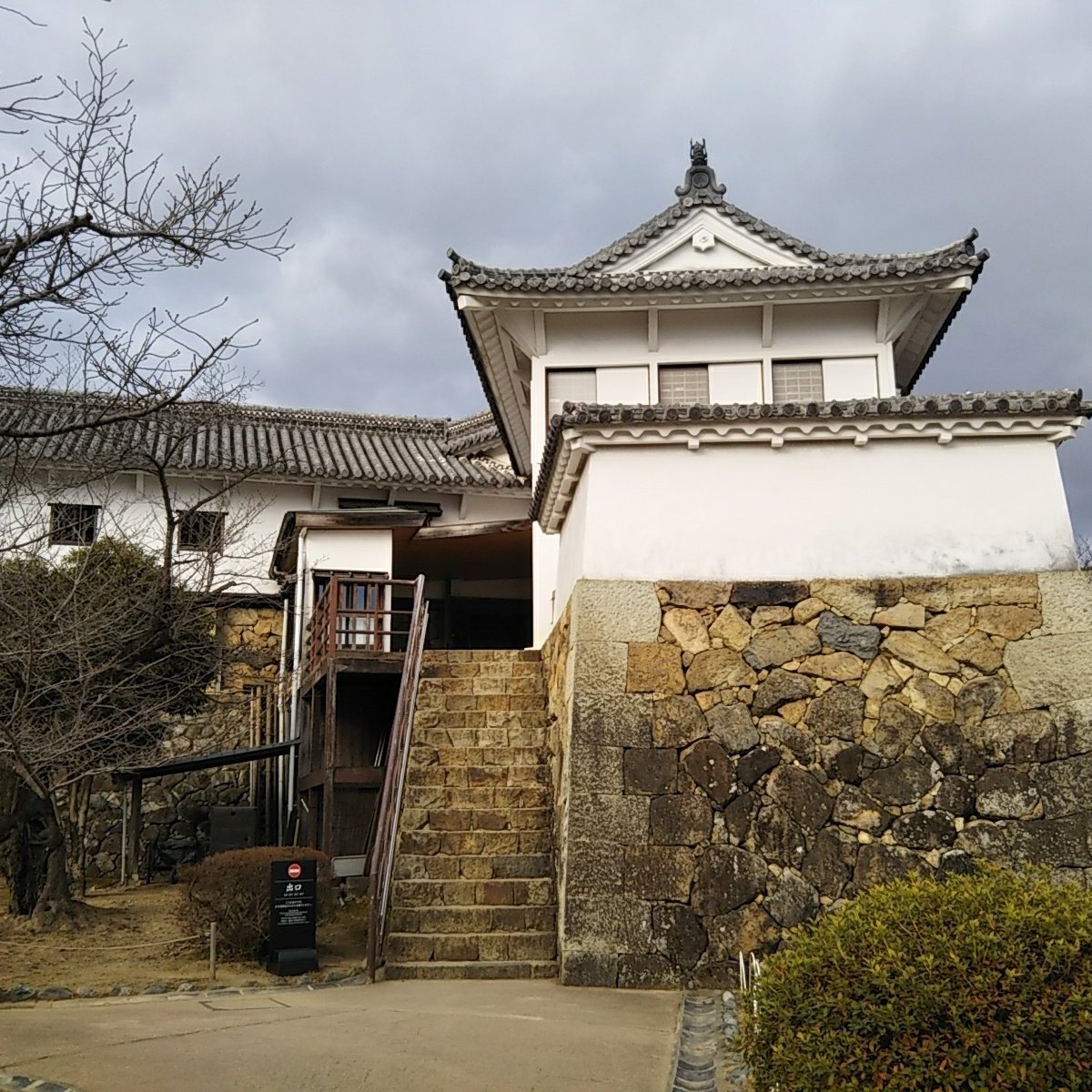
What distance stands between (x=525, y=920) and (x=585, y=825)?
1.14 metres

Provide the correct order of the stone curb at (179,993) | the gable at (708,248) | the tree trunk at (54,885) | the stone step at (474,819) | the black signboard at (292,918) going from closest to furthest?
the stone curb at (179,993), the black signboard at (292,918), the stone step at (474,819), the tree trunk at (54,885), the gable at (708,248)

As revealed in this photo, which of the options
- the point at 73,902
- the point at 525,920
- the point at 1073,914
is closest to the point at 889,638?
the point at 525,920

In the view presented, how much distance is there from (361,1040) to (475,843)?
346cm

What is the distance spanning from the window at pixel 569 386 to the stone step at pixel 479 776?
19.4 ft

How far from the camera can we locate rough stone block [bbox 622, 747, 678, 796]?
8.47m

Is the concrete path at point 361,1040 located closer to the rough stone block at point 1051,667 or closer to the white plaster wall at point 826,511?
the white plaster wall at point 826,511

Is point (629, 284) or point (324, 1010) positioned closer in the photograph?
point (324, 1010)

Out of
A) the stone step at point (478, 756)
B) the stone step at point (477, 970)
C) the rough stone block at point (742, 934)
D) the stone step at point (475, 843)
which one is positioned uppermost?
the stone step at point (478, 756)

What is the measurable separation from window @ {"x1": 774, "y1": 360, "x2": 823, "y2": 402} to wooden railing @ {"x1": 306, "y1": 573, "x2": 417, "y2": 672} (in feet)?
19.3

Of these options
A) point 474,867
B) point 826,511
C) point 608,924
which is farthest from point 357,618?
point 608,924

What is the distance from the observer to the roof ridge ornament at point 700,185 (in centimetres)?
1595

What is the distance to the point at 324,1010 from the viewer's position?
712 cm

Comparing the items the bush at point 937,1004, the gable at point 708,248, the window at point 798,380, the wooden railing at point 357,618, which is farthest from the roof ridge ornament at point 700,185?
the bush at point 937,1004

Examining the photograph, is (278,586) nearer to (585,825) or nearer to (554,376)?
(554,376)
